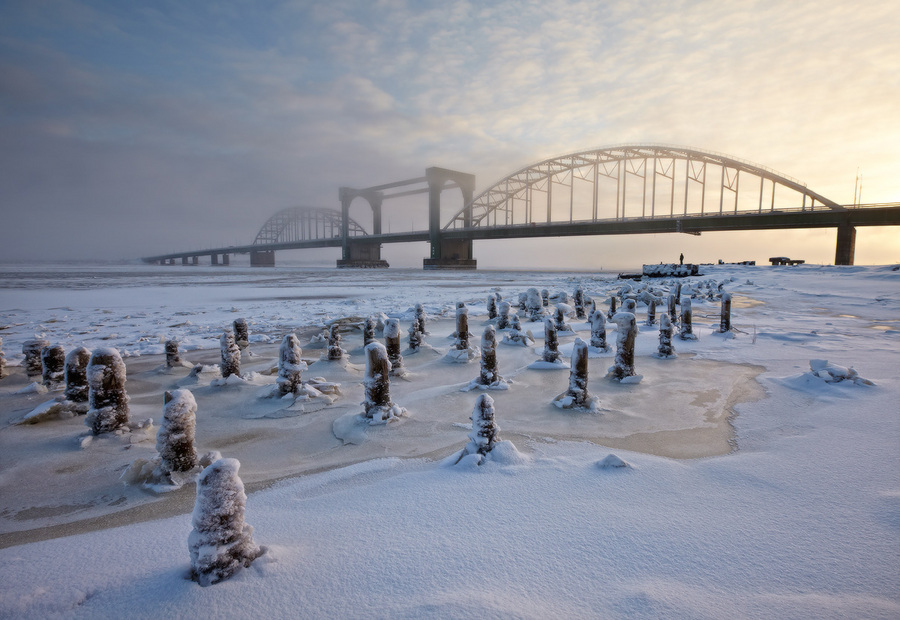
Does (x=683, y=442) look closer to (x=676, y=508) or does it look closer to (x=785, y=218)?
(x=676, y=508)

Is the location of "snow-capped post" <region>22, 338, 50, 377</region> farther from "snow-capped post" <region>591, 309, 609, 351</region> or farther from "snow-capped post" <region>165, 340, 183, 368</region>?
"snow-capped post" <region>591, 309, 609, 351</region>

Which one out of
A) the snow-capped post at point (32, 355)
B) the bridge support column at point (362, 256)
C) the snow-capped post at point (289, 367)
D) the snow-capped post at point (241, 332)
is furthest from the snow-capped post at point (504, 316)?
the bridge support column at point (362, 256)

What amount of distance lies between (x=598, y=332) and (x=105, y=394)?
→ 7.64 meters

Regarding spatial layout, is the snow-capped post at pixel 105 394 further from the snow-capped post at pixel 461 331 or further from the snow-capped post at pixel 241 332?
the snow-capped post at pixel 461 331

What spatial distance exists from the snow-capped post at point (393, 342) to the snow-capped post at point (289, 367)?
1.48 m

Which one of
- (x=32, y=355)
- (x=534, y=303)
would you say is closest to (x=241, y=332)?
(x=32, y=355)

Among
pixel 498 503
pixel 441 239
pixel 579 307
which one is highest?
pixel 441 239

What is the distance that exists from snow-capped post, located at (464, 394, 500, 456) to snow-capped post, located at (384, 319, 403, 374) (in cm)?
330

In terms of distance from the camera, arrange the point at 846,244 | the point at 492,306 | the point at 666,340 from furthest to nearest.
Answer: the point at 846,244
the point at 492,306
the point at 666,340

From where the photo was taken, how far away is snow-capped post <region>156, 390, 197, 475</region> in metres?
3.42

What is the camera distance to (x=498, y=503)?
2.84 metres

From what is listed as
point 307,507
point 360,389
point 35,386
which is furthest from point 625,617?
point 35,386

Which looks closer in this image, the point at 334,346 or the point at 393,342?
the point at 393,342

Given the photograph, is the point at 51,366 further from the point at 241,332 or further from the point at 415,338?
the point at 415,338
